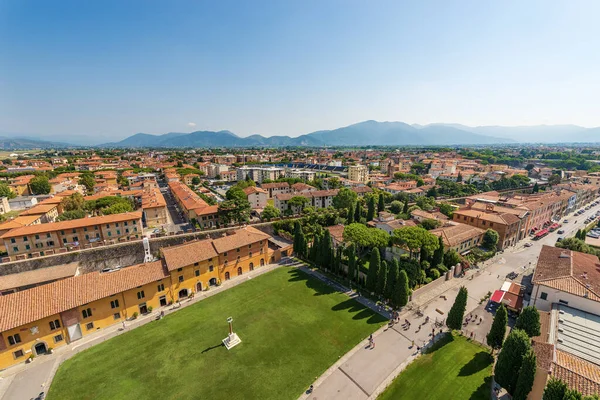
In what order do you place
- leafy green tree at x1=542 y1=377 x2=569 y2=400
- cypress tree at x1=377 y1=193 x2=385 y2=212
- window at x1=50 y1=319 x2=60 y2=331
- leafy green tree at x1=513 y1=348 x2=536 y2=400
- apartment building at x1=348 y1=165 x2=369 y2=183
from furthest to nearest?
1. apartment building at x1=348 y1=165 x2=369 y2=183
2. cypress tree at x1=377 y1=193 x2=385 y2=212
3. window at x1=50 y1=319 x2=60 y2=331
4. leafy green tree at x1=513 y1=348 x2=536 y2=400
5. leafy green tree at x1=542 y1=377 x2=569 y2=400

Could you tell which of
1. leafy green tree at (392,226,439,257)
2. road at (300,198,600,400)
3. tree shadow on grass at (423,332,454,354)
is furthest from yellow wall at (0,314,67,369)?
leafy green tree at (392,226,439,257)

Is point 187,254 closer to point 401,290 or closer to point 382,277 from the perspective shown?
point 382,277

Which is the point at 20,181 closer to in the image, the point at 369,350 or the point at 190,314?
the point at 190,314

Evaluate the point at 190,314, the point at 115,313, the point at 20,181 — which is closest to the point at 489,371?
the point at 190,314

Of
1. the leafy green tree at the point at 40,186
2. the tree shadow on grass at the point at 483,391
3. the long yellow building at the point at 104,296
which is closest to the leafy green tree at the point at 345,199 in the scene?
the long yellow building at the point at 104,296

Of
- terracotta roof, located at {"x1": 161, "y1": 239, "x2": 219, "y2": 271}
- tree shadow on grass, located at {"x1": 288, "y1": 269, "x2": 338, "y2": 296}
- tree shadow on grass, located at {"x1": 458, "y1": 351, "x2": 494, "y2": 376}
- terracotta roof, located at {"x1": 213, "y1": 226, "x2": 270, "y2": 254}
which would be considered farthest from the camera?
terracotta roof, located at {"x1": 213, "y1": 226, "x2": 270, "y2": 254}

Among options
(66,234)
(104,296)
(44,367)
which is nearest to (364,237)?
(104,296)

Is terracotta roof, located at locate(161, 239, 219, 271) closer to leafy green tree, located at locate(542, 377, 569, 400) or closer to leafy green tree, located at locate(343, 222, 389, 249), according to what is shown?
leafy green tree, located at locate(343, 222, 389, 249)
